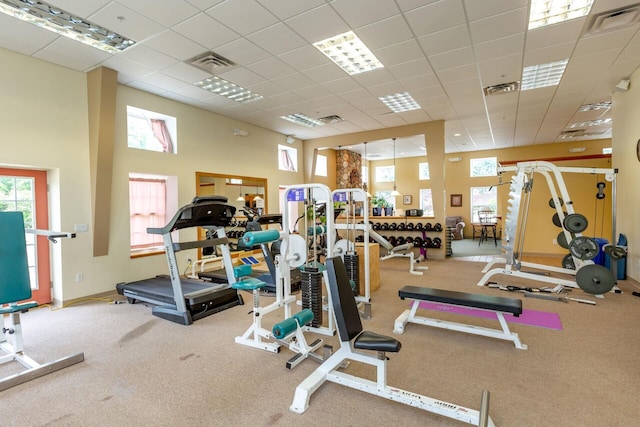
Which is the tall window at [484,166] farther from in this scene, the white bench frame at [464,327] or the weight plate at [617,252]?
the white bench frame at [464,327]

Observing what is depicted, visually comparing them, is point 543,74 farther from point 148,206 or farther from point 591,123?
point 148,206

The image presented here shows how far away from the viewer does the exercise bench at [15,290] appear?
258 cm

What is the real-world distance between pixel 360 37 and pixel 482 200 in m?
10.2

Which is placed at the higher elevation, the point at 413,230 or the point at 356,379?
the point at 413,230

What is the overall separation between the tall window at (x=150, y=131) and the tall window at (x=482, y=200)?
10.6 metres

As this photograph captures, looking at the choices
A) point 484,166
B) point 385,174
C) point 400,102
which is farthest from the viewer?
point 385,174

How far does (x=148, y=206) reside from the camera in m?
6.09

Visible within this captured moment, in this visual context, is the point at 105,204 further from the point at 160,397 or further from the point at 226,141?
the point at 160,397

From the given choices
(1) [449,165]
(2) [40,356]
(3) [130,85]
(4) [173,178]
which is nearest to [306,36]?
(3) [130,85]

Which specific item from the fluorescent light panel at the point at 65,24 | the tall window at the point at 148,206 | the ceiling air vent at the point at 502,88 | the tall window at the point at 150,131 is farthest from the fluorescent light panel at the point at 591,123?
the fluorescent light panel at the point at 65,24

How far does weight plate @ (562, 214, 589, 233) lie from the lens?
182 inches

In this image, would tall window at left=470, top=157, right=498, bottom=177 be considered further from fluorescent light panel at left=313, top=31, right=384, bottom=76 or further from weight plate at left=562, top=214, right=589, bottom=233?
fluorescent light panel at left=313, top=31, right=384, bottom=76

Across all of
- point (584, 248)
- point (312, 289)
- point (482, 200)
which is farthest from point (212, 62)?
point (482, 200)

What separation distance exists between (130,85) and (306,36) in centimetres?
328
